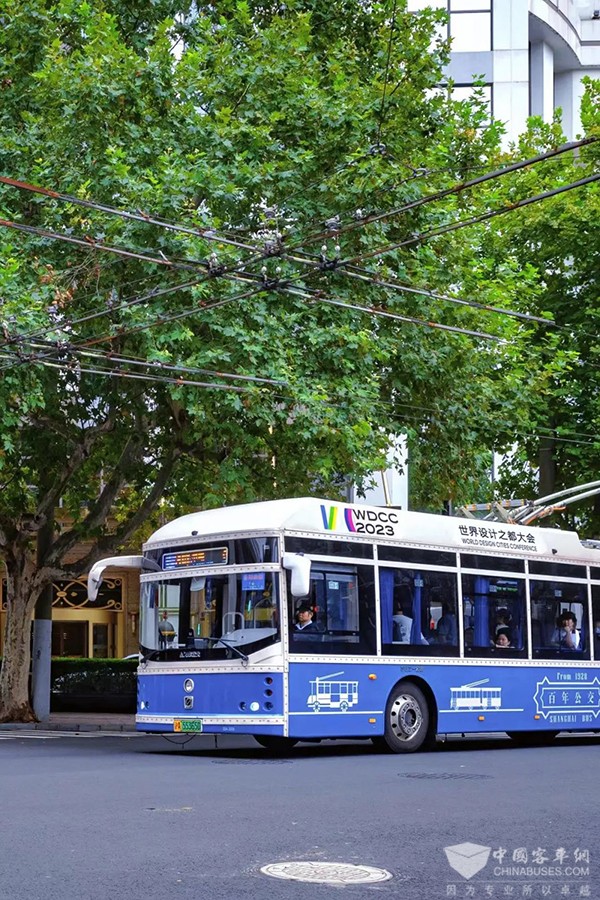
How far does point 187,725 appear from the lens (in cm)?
1672

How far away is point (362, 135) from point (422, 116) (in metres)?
→ 3.16

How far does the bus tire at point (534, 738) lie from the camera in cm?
2084

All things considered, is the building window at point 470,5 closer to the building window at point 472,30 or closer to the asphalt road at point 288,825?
the building window at point 472,30

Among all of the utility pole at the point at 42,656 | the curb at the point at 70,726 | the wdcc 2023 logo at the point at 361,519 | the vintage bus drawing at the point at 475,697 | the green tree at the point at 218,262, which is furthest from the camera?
the utility pole at the point at 42,656

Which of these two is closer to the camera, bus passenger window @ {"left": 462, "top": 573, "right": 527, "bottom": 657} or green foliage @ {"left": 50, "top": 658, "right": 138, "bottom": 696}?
bus passenger window @ {"left": 462, "top": 573, "right": 527, "bottom": 657}

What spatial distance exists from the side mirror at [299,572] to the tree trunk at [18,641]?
10256 millimetres

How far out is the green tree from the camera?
1942 centimetres

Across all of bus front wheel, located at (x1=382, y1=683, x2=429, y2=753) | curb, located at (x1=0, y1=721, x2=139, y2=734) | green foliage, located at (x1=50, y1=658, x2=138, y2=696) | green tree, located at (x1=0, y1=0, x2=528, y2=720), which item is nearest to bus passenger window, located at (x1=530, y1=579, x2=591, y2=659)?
bus front wheel, located at (x1=382, y1=683, x2=429, y2=753)

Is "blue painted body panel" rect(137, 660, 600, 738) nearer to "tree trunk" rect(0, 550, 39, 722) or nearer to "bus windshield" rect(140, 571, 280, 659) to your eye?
"bus windshield" rect(140, 571, 280, 659)

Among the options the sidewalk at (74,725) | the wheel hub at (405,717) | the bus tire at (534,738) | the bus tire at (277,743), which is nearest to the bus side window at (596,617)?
the bus tire at (534,738)

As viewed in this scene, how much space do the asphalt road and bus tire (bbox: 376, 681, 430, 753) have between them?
3.83 feet

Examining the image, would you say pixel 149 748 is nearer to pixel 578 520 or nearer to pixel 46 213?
pixel 46 213

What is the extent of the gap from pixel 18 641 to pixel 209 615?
923 cm

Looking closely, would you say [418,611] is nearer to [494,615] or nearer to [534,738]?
[494,615]
